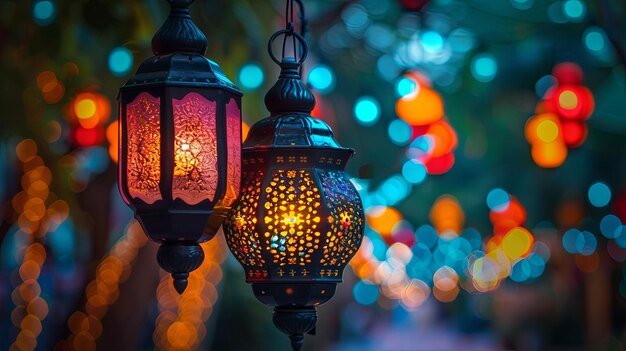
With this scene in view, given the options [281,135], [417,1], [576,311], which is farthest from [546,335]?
[281,135]

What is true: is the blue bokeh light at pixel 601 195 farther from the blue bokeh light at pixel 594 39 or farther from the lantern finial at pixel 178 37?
the lantern finial at pixel 178 37

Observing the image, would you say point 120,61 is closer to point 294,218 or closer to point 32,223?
point 294,218

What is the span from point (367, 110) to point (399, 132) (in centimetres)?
46

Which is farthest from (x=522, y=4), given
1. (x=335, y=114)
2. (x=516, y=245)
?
(x=516, y=245)

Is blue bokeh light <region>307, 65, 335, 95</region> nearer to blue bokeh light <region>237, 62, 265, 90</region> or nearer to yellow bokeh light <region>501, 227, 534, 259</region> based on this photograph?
blue bokeh light <region>237, 62, 265, 90</region>

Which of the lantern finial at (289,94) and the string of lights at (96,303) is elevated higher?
the lantern finial at (289,94)

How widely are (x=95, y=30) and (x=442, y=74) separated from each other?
4.39 meters

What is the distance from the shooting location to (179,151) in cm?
403

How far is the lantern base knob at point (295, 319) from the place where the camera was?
14.7 feet

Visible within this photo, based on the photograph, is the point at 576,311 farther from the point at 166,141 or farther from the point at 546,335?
the point at 166,141

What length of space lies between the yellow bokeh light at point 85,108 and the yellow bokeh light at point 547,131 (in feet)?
13.5

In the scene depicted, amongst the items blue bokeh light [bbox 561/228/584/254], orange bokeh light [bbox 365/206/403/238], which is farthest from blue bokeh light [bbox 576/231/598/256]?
orange bokeh light [bbox 365/206/403/238]

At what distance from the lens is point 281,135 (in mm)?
4488

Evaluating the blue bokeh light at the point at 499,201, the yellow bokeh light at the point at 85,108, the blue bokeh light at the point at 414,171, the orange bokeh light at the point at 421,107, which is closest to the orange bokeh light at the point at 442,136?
the orange bokeh light at the point at 421,107
